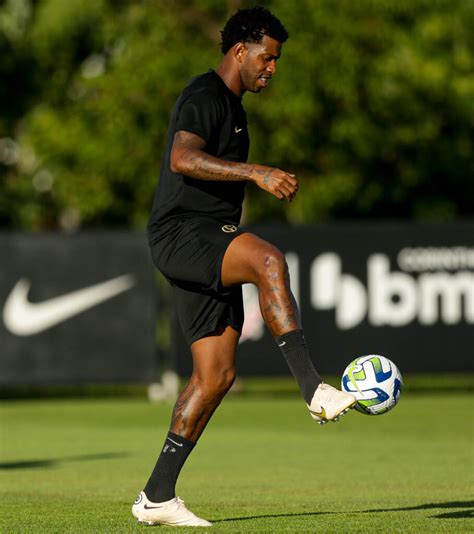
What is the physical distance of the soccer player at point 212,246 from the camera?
8.04 metres

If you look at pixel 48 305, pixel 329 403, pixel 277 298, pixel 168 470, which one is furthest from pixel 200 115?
pixel 48 305

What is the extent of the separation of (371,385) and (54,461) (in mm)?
6384

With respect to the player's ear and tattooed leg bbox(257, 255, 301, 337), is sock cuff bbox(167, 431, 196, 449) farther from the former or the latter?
the player's ear

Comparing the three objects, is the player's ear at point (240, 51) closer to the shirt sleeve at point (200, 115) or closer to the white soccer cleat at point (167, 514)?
the shirt sleeve at point (200, 115)

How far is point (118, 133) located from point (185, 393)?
889 inches

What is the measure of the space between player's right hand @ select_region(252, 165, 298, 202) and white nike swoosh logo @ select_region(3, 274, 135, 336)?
15204 mm

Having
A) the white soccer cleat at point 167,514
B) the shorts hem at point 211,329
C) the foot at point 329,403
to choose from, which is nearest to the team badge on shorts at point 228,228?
the shorts hem at point 211,329

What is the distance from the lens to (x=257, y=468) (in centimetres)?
1312

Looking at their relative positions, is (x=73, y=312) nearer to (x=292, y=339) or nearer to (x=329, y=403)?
(x=292, y=339)

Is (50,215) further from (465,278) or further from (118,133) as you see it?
(465,278)

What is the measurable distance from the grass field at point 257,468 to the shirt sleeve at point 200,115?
2.05 meters

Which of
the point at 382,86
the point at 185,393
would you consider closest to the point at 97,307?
the point at 382,86

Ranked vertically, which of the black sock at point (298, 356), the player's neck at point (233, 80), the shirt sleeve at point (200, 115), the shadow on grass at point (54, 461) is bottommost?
the shadow on grass at point (54, 461)

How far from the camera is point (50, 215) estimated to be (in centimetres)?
5003
